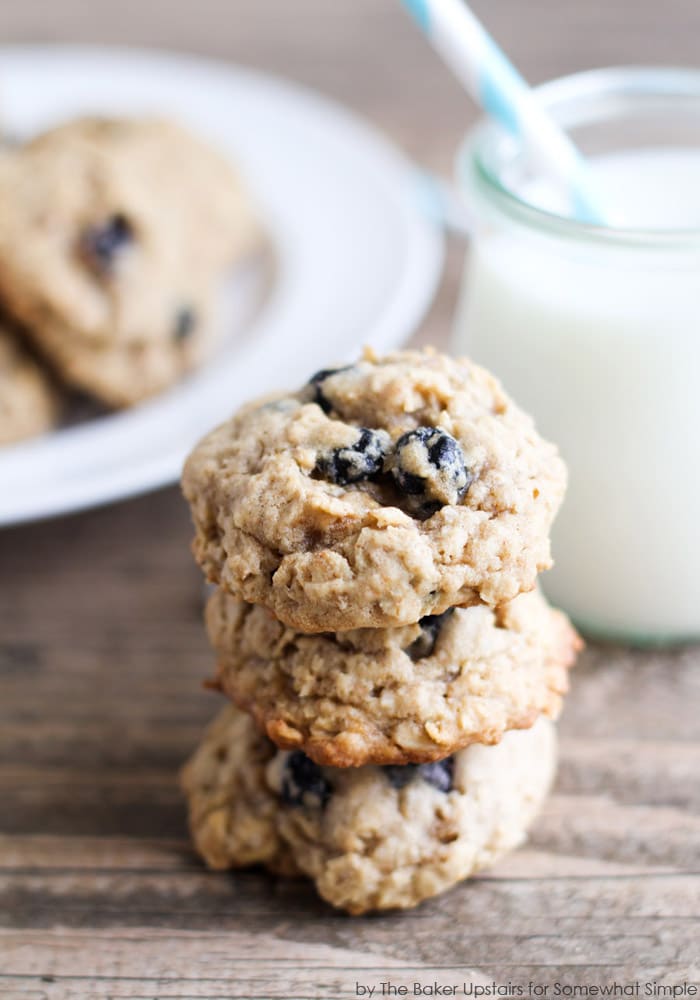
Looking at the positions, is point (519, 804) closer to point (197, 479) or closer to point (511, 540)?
point (511, 540)

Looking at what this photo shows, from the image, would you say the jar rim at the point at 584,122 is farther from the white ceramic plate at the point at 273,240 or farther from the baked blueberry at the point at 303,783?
the baked blueberry at the point at 303,783

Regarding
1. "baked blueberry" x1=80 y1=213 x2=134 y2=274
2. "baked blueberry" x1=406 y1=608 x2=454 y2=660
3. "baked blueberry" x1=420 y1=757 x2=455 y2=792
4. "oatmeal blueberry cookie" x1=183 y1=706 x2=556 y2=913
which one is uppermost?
"baked blueberry" x1=80 y1=213 x2=134 y2=274

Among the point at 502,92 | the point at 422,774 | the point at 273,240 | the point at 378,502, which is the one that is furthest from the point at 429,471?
the point at 273,240

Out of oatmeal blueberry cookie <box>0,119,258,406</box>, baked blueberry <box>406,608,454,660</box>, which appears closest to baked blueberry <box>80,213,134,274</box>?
oatmeal blueberry cookie <box>0,119,258,406</box>

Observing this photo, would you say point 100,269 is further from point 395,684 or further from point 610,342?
point 395,684

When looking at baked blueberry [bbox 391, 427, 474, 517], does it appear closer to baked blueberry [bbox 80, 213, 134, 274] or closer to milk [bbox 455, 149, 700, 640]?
milk [bbox 455, 149, 700, 640]

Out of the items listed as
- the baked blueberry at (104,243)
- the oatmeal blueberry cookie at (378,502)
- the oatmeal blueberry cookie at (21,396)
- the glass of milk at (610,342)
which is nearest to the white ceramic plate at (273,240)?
the oatmeal blueberry cookie at (21,396)
